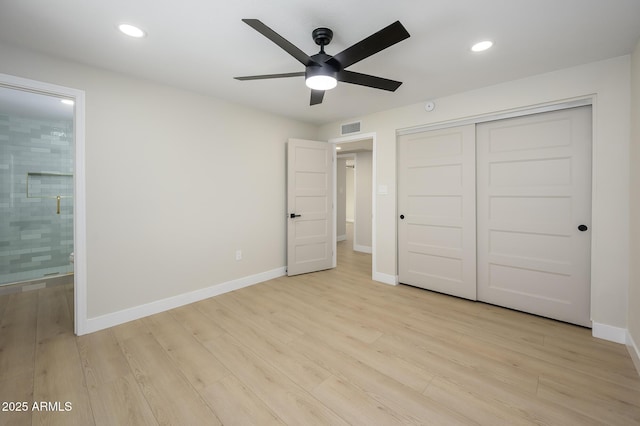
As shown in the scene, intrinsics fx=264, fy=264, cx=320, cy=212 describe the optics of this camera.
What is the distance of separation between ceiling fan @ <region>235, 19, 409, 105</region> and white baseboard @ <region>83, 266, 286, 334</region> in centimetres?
268

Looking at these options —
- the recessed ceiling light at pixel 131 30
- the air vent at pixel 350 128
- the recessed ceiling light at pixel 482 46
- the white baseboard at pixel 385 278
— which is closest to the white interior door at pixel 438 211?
the white baseboard at pixel 385 278

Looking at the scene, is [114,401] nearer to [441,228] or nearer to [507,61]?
[441,228]

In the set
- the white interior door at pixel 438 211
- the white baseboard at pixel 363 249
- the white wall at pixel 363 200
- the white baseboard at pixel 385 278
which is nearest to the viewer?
the white interior door at pixel 438 211

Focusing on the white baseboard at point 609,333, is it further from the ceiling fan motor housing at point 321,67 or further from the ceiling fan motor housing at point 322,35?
the ceiling fan motor housing at point 322,35

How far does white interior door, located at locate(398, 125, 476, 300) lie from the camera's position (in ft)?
10.7

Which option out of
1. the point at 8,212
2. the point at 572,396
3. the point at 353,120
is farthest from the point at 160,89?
the point at 572,396

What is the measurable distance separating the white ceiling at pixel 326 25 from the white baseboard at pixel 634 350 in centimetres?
237

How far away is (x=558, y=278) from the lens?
8.87 ft

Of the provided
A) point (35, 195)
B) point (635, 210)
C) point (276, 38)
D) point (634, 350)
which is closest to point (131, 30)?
point (276, 38)

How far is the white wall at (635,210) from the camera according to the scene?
6.63 ft

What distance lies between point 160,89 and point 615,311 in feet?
16.2

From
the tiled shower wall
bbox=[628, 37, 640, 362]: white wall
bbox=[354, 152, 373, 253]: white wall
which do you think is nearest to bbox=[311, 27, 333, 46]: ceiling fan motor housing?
bbox=[628, 37, 640, 362]: white wall

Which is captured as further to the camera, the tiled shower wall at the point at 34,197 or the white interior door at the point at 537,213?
the tiled shower wall at the point at 34,197

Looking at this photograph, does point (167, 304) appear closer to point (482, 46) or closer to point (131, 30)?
point (131, 30)
